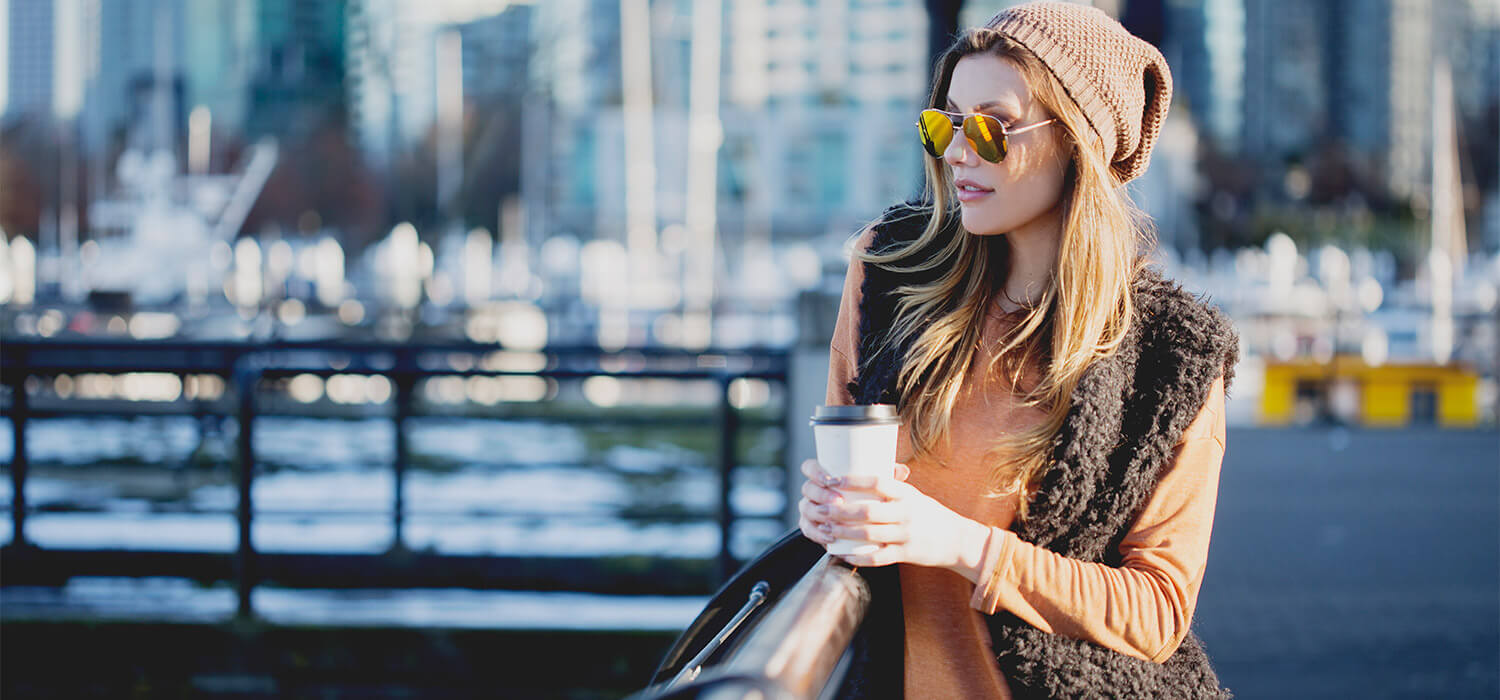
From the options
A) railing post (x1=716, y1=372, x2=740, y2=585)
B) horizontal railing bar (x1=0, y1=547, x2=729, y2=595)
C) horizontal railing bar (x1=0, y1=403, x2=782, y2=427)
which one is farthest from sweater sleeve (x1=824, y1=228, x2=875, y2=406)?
horizontal railing bar (x1=0, y1=547, x2=729, y2=595)

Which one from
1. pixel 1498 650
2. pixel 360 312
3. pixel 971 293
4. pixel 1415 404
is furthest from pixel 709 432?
pixel 360 312

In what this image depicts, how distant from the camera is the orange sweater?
165 cm

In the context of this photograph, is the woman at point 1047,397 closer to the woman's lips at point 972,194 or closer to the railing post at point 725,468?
the woman's lips at point 972,194

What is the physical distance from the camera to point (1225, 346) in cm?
177

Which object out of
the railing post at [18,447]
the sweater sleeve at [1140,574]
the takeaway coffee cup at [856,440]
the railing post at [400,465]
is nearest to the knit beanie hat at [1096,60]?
the sweater sleeve at [1140,574]

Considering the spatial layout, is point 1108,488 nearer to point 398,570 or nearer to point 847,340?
point 847,340

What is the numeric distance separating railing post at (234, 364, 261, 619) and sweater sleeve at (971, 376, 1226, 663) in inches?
186

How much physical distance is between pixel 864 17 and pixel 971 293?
10285 cm

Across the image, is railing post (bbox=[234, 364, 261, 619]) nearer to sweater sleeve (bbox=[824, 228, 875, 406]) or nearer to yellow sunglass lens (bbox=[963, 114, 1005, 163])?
sweater sleeve (bbox=[824, 228, 875, 406])

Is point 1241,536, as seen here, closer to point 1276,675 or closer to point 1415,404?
point 1276,675

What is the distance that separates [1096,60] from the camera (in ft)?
5.83

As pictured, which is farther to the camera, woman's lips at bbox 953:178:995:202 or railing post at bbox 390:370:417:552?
railing post at bbox 390:370:417:552

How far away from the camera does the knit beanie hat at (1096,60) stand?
68.6 inches

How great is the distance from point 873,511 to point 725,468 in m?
4.43
